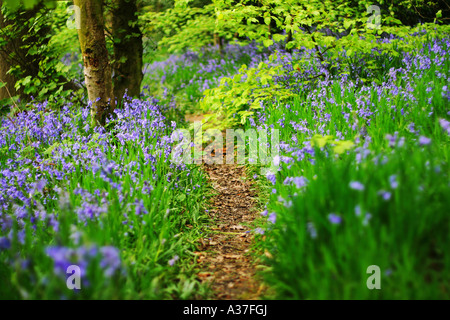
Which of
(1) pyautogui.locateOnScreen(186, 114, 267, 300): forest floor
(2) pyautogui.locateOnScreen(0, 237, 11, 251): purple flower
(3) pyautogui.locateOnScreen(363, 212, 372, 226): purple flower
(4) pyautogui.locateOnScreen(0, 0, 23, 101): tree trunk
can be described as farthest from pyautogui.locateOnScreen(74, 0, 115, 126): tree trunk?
(3) pyautogui.locateOnScreen(363, 212, 372, 226): purple flower

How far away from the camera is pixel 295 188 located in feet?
9.57

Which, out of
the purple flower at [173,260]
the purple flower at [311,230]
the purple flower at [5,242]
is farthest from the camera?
the purple flower at [173,260]

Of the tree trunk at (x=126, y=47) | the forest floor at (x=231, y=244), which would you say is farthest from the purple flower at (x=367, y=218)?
the tree trunk at (x=126, y=47)

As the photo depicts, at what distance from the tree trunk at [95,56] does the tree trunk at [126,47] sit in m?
1.20

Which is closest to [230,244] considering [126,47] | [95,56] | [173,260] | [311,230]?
[173,260]

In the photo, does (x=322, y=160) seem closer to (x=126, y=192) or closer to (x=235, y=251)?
(x=235, y=251)

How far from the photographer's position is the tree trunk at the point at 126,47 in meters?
6.05

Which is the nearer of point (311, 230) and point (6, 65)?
point (311, 230)

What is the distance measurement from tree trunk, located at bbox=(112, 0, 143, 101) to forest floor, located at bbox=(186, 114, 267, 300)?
2.62 meters

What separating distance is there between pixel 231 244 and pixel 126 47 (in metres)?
4.54

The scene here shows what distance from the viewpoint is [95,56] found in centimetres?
483

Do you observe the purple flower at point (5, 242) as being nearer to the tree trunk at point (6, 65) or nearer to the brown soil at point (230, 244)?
the brown soil at point (230, 244)

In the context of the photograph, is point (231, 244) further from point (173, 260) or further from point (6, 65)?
point (6, 65)
